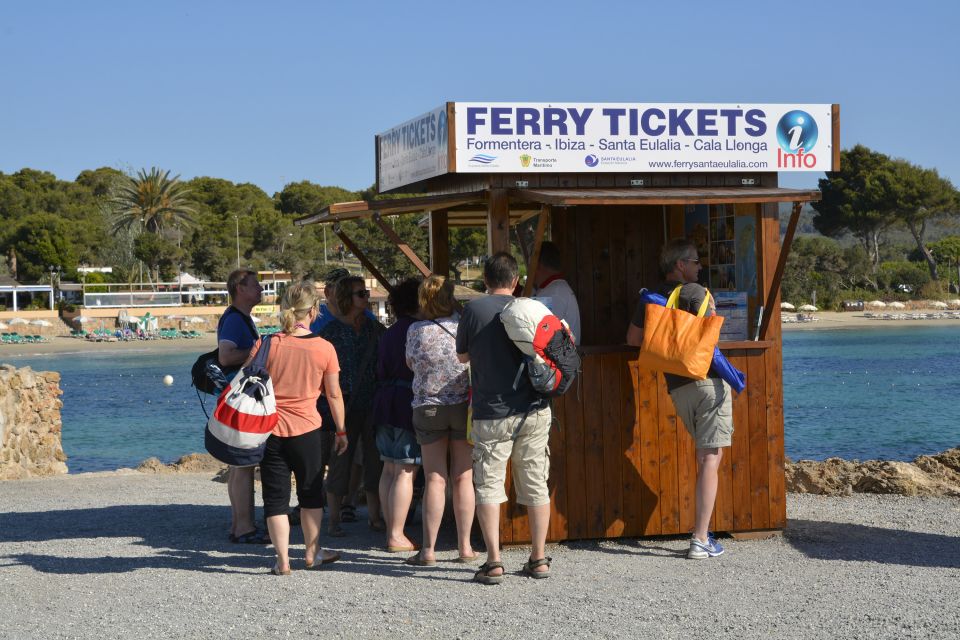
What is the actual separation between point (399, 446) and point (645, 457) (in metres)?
1.43

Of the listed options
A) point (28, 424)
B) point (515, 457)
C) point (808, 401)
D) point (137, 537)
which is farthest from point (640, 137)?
point (808, 401)

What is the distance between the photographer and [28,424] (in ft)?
41.2

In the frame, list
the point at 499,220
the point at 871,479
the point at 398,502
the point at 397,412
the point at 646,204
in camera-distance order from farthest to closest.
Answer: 1. the point at 871,479
2. the point at 646,204
3. the point at 499,220
4. the point at 398,502
5. the point at 397,412

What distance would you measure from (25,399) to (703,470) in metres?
8.89

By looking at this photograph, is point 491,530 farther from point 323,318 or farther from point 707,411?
point 323,318

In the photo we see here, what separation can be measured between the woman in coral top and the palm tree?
82.2 meters

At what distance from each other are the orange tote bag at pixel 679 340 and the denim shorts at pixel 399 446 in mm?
1339

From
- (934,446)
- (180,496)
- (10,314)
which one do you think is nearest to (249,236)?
(10,314)

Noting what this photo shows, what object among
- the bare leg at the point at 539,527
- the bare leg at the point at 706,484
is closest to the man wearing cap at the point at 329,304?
the bare leg at the point at 539,527

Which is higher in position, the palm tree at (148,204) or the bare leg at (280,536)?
the palm tree at (148,204)

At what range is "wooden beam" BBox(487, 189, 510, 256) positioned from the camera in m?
6.34

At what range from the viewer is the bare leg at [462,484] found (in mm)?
5828

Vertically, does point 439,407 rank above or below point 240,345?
below

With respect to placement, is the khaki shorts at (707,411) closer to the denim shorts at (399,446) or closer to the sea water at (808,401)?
the denim shorts at (399,446)
